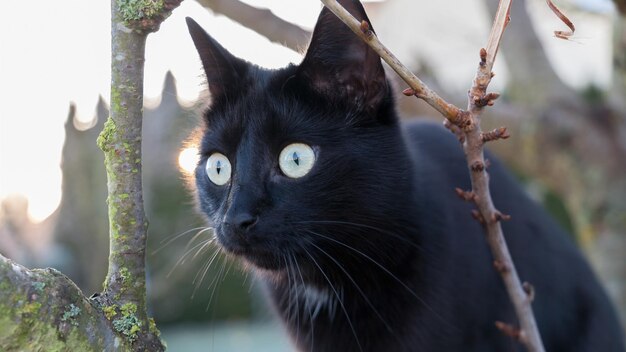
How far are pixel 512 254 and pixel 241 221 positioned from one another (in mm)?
987

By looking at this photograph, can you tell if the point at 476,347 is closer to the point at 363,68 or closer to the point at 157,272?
the point at 363,68

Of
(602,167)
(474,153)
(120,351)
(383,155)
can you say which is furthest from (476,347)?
(602,167)

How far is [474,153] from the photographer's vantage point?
1312mm

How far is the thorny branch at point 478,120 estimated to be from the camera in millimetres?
1162

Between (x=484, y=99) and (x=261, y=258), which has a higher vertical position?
(x=484, y=99)

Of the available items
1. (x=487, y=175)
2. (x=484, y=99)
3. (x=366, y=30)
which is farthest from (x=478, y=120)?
(x=366, y=30)

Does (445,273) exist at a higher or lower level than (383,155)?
lower

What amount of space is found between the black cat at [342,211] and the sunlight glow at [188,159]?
0.27 ft

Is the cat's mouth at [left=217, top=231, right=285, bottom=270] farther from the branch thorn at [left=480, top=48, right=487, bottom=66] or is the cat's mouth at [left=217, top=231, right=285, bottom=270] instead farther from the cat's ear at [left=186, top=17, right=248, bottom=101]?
the branch thorn at [left=480, top=48, right=487, bottom=66]

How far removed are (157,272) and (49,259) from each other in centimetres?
166

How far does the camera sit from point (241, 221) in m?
1.52

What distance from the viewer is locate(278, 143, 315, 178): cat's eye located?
5.40 feet

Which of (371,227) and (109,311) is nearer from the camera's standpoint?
(109,311)

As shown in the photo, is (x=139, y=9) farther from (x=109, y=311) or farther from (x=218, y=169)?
(x=218, y=169)
